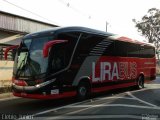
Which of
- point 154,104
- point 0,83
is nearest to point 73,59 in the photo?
point 154,104

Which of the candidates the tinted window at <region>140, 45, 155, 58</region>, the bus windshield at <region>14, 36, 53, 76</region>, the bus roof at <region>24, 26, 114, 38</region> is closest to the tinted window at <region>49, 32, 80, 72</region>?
the bus roof at <region>24, 26, 114, 38</region>

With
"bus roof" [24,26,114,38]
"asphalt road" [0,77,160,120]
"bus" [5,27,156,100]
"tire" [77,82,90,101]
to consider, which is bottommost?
"asphalt road" [0,77,160,120]

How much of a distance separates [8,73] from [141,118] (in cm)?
1356

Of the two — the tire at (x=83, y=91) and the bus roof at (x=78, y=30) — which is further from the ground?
the bus roof at (x=78, y=30)

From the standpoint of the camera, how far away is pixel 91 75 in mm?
15883

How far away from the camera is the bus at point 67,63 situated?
13133 millimetres

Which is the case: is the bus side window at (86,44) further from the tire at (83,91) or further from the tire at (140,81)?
the tire at (140,81)

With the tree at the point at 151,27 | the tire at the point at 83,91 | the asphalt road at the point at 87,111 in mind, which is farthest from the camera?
the tree at the point at 151,27

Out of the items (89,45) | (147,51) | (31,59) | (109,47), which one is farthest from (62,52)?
(147,51)

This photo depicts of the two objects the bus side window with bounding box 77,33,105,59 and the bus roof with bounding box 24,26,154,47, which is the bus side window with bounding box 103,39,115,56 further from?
the bus side window with bounding box 77,33,105,59

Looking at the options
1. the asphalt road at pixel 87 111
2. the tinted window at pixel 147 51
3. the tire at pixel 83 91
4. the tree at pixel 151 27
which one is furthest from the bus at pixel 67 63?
the tree at pixel 151 27

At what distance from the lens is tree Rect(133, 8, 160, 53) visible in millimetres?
76875

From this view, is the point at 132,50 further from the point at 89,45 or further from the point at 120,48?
the point at 89,45

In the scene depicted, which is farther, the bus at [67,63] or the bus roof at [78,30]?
the bus roof at [78,30]
